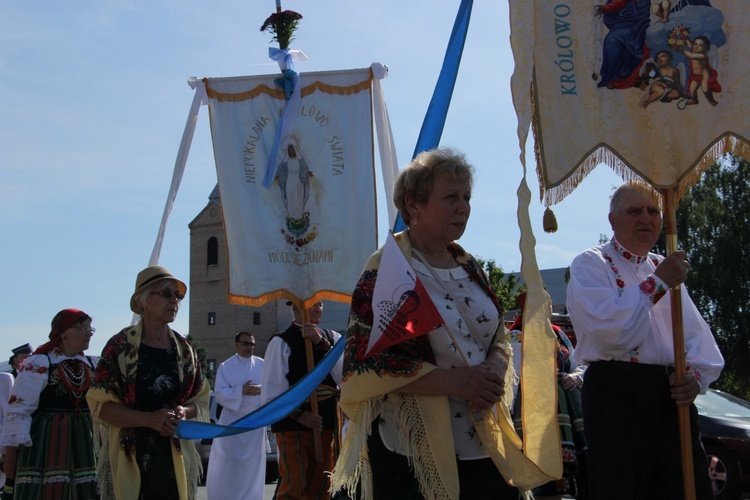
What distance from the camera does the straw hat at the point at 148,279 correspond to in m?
5.91

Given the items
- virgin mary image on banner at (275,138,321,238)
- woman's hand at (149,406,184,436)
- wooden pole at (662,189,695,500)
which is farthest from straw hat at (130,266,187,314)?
wooden pole at (662,189,695,500)

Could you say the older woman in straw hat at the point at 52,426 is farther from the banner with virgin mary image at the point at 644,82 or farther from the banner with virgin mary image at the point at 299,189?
the banner with virgin mary image at the point at 644,82

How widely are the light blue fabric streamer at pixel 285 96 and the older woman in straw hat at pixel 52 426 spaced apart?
6.65 feet

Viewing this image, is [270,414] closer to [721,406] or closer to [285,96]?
[285,96]

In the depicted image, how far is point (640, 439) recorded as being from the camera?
180 inches

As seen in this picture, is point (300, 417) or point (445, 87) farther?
point (300, 417)

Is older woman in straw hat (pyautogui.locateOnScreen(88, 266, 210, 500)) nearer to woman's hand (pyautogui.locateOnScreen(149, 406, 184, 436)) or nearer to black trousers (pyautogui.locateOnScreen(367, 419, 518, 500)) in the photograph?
woman's hand (pyautogui.locateOnScreen(149, 406, 184, 436))

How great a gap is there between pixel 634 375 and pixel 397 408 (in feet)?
4.43

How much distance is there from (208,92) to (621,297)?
452 cm

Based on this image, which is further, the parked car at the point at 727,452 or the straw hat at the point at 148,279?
the parked car at the point at 727,452

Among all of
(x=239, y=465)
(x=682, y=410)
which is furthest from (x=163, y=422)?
(x=239, y=465)

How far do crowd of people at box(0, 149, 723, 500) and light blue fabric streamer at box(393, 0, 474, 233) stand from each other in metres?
0.75

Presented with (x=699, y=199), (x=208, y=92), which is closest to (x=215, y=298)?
(x=699, y=199)

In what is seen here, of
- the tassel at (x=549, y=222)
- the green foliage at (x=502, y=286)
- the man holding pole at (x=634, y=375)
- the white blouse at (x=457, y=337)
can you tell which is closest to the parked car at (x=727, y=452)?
the man holding pole at (x=634, y=375)
